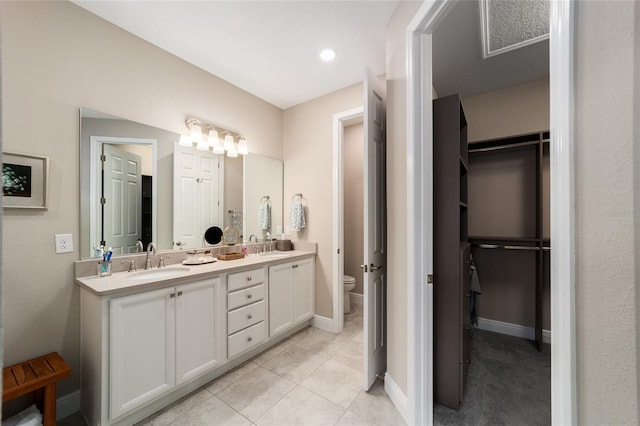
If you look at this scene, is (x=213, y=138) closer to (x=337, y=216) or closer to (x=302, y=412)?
(x=337, y=216)

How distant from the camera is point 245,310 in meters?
2.25

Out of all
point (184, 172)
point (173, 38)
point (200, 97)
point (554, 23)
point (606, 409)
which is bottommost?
point (606, 409)

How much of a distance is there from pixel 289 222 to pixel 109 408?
218 cm

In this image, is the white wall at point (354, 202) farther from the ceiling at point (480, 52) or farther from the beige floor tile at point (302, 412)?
the beige floor tile at point (302, 412)

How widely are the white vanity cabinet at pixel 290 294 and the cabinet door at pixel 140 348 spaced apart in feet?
3.02

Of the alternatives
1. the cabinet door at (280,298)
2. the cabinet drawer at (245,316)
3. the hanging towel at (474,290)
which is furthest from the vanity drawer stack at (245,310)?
the hanging towel at (474,290)

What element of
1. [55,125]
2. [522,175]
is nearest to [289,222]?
[55,125]

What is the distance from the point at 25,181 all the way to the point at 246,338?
1.79 m

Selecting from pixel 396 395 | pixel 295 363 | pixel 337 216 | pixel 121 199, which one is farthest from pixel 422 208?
pixel 121 199

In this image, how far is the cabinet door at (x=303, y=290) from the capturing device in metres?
2.80

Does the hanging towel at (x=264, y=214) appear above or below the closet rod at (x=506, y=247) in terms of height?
above

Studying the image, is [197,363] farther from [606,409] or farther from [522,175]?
[522,175]

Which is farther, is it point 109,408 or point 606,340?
point 109,408

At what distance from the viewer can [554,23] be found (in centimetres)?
75
